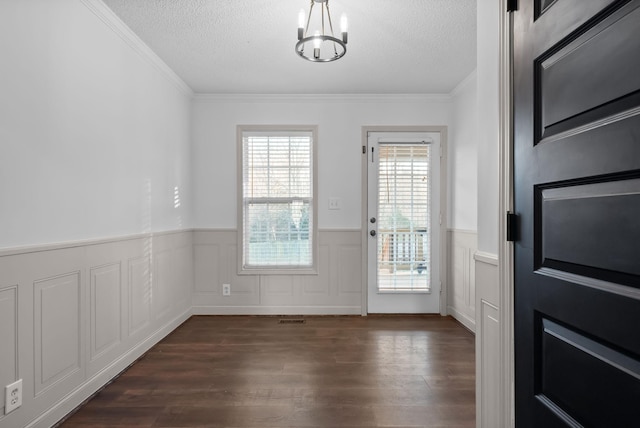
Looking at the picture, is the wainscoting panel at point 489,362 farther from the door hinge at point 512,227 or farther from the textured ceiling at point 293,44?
the textured ceiling at point 293,44

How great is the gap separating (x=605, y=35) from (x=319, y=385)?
236cm

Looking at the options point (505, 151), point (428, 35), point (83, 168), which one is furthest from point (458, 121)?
point (83, 168)

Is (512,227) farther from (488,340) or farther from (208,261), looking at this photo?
(208,261)

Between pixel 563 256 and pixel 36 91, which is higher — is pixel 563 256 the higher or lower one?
the lower one

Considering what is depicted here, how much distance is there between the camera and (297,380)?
2543 mm

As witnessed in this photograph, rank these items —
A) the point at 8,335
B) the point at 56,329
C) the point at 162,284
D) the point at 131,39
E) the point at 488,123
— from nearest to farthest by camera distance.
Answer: the point at 488,123 → the point at 8,335 → the point at 56,329 → the point at 131,39 → the point at 162,284

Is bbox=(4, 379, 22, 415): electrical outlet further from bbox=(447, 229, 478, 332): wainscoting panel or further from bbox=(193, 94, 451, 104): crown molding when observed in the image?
bbox=(447, 229, 478, 332): wainscoting panel

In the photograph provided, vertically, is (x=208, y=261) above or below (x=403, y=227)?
Answer: below

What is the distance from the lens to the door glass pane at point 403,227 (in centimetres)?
419

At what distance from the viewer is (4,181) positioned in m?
1.72

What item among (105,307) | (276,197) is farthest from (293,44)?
(105,307)

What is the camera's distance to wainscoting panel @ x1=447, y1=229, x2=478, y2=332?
364cm

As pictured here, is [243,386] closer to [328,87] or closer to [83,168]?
[83,168]

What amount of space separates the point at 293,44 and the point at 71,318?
251cm
